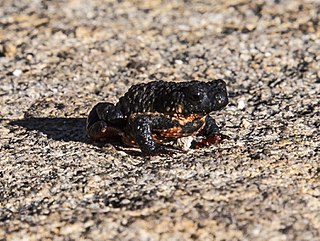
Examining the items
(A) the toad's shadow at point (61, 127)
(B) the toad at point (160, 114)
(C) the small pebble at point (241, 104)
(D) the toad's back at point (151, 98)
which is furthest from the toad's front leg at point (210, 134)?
(C) the small pebble at point (241, 104)

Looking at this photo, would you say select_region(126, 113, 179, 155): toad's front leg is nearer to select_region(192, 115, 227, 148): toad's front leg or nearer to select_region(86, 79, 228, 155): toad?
select_region(86, 79, 228, 155): toad

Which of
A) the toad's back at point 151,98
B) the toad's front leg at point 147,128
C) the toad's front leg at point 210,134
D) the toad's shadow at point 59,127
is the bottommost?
the toad's shadow at point 59,127

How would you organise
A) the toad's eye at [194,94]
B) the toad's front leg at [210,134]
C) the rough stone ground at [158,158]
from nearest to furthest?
1. the rough stone ground at [158,158]
2. the toad's eye at [194,94]
3. the toad's front leg at [210,134]

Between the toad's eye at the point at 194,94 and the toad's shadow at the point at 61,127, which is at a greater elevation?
the toad's eye at the point at 194,94

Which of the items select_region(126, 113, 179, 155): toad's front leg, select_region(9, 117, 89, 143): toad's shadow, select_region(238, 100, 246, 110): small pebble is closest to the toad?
select_region(126, 113, 179, 155): toad's front leg

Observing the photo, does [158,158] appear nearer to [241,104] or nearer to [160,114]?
[160,114]

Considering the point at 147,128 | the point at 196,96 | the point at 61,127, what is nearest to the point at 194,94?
the point at 196,96

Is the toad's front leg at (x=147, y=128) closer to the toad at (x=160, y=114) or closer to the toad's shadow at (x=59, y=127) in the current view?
the toad at (x=160, y=114)
